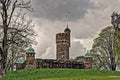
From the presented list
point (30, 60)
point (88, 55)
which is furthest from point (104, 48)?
point (30, 60)

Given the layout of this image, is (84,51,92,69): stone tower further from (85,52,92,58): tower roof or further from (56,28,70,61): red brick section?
(56,28,70,61): red brick section

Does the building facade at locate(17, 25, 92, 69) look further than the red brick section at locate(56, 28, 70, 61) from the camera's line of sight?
No

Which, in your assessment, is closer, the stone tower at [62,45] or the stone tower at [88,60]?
the stone tower at [88,60]

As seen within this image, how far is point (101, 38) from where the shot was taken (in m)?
91.4

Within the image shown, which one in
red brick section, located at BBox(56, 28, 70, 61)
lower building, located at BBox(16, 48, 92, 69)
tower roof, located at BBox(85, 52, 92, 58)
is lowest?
lower building, located at BBox(16, 48, 92, 69)

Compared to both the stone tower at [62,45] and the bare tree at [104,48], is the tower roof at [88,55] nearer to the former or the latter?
the bare tree at [104,48]

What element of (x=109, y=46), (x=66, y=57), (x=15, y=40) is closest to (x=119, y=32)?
(x=109, y=46)

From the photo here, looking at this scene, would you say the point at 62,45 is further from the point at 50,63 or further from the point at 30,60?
the point at 30,60

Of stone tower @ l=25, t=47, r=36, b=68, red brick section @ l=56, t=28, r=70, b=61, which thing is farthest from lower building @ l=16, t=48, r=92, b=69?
red brick section @ l=56, t=28, r=70, b=61

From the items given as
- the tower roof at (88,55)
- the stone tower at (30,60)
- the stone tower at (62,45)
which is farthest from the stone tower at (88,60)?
the stone tower at (30,60)

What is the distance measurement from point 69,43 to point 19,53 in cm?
2680

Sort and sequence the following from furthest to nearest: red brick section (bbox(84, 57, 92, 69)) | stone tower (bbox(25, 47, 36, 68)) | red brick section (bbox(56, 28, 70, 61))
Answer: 1. red brick section (bbox(56, 28, 70, 61))
2. red brick section (bbox(84, 57, 92, 69))
3. stone tower (bbox(25, 47, 36, 68))

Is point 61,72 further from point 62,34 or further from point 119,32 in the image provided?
point 62,34

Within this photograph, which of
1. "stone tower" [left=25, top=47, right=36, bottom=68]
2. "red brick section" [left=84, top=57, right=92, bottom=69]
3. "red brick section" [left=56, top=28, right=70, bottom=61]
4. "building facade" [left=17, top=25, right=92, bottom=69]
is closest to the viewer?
"stone tower" [left=25, top=47, right=36, bottom=68]
